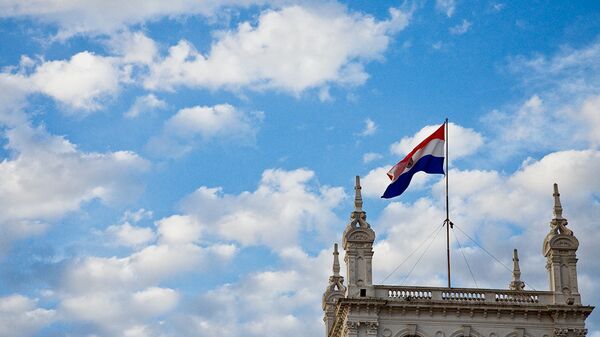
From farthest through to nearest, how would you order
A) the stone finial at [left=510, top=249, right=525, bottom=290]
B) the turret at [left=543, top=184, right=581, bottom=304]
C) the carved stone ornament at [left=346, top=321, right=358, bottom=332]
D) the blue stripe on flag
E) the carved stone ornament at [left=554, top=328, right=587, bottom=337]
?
the stone finial at [left=510, top=249, right=525, bottom=290], the blue stripe on flag, the turret at [left=543, top=184, right=581, bottom=304], the carved stone ornament at [left=554, top=328, right=587, bottom=337], the carved stone ornament at [left=346, top=321, right=358, bottom=332]

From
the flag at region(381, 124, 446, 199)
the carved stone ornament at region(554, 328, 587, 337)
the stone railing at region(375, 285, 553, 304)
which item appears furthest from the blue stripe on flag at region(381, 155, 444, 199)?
the carved stone ornament at region(554, 328, 587, 337)

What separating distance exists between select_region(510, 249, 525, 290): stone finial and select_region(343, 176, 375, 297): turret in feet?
69.4

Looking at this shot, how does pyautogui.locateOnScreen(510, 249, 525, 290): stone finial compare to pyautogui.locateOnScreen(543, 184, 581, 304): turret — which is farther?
pyautogui.locateOnScreen(510, 249, 525, 290): stone finial

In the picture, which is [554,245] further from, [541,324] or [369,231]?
[369,231]

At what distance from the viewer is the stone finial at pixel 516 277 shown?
98.7 meters

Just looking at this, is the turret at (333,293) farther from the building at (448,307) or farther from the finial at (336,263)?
the building at (448,307)

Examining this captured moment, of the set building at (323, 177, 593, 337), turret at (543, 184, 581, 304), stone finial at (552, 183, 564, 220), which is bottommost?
building at (323, 177, 593, 337)

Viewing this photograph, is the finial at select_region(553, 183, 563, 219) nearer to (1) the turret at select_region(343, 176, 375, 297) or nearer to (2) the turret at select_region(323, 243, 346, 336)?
(1) the turret at select_region(343, 176, 375, 297)

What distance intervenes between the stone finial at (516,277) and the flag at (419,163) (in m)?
18.0

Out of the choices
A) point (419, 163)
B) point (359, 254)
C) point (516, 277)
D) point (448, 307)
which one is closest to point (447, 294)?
point (448, 307)

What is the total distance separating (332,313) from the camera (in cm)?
10062

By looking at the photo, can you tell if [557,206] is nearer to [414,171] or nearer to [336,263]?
[414,171]

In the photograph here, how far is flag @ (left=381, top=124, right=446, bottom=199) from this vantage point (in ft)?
278

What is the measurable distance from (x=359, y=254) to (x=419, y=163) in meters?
8.61
